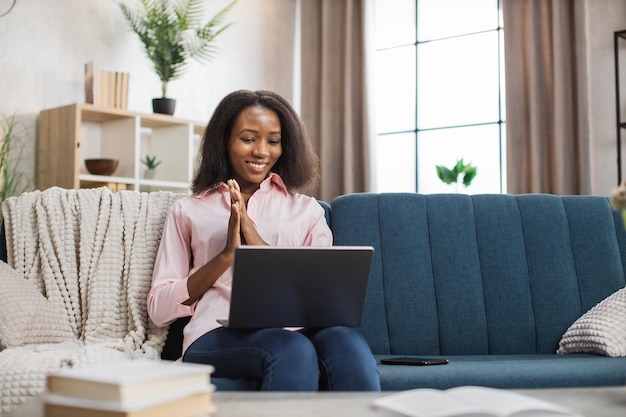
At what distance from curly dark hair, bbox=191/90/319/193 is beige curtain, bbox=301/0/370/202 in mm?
2604

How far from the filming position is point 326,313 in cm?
174

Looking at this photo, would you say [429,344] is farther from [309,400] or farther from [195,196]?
[309,400]

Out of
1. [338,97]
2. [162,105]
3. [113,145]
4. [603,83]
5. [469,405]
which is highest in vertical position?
[338,97]

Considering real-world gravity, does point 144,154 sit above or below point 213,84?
below

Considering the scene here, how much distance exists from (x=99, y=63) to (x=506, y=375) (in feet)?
10.3

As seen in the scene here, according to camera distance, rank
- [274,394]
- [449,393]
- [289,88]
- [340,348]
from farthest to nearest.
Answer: [289,88] < [340,348] < [274,394] < [449,393]

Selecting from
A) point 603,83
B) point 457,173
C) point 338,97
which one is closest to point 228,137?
point 457,173

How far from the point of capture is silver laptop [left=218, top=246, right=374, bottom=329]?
155 centimetres

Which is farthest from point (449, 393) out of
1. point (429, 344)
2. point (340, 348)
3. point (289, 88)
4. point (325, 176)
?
point (289, 88)

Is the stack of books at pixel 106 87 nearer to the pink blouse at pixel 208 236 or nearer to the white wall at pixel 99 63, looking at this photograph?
the white wall at pixel 99 63

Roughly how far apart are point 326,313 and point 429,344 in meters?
0.67

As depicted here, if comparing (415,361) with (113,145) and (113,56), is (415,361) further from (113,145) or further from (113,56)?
(113,56)

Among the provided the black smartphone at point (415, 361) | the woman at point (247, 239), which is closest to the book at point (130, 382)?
the woman at point (247, 239)

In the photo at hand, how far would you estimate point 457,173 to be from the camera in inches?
179
